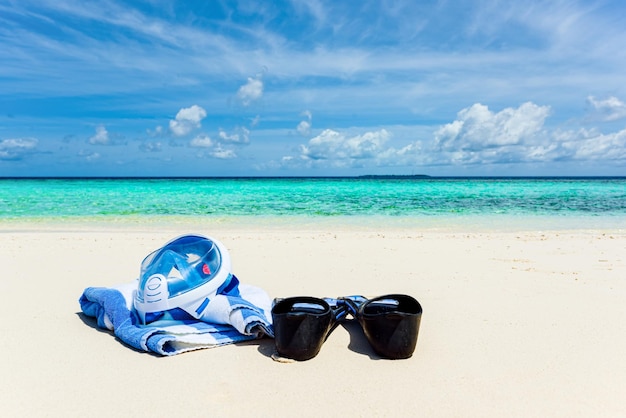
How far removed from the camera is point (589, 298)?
588 centimetres

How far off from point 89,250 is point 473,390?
8.39 meters

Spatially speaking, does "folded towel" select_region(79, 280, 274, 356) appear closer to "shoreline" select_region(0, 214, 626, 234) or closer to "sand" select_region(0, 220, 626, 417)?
"sand" select_region(0, 220, 626, 417)

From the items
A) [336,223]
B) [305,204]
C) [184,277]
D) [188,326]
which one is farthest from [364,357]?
[305,204]

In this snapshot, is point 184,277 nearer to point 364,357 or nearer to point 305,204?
point 364,357

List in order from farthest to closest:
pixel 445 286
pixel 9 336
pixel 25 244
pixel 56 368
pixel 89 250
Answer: pixel 25 244
pixel 89 250
pixel 445 286
pixel 9 336
pixel 56 368

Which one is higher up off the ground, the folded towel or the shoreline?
the folded towel

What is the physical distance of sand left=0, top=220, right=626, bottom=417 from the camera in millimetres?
3299

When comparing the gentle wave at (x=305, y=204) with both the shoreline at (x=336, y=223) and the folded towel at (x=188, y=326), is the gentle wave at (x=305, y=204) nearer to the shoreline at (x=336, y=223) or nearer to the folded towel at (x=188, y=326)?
the shoreline at (x=336, y=223)

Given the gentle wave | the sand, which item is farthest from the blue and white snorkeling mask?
the gentle wave

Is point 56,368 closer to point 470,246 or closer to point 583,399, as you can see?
point 583,399

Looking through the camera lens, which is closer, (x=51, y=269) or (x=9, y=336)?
(x=9, y=336)

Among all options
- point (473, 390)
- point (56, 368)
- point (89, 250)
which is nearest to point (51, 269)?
point (89, 250)

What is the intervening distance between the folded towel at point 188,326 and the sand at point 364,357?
11cm

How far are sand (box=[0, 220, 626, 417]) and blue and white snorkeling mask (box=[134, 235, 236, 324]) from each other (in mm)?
437
